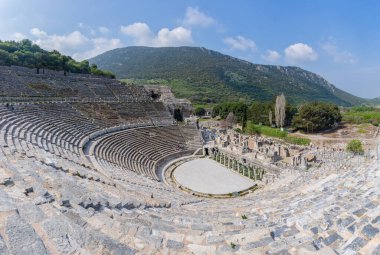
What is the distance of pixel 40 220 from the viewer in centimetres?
429

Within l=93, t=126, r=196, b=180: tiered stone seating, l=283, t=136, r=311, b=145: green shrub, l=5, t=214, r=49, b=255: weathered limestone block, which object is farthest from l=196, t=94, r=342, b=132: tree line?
l=5, t=214, r=49, b=255: weathered limestone block

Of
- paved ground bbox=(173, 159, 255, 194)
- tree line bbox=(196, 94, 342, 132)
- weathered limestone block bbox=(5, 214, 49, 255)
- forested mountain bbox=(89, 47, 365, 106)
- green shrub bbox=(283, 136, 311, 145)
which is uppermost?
forested mountain bbox=(89, 47, 365, 106)

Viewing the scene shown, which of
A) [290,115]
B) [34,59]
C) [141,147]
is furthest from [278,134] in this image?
[34,59]

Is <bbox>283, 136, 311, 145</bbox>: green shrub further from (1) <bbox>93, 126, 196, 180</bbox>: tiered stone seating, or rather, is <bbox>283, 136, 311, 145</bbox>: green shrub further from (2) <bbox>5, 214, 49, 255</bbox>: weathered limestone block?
(2) <bbox>5, 214, 49, 255</bbox>: weathered limestone block

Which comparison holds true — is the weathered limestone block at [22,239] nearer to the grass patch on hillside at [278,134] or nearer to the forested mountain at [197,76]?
the grass patch on hillside at [278,134]

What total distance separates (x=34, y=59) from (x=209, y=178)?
3807 cm

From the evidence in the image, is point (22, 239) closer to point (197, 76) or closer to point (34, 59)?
point (34, 59)

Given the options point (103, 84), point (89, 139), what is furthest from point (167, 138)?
point (103, 84)

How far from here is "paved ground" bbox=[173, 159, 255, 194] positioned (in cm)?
1903

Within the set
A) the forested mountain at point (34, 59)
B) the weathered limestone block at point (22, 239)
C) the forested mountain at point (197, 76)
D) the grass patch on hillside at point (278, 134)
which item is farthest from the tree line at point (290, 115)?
the weathered limestone block at point (22, 239)

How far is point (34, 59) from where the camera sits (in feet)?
135

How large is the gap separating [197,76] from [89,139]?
107m

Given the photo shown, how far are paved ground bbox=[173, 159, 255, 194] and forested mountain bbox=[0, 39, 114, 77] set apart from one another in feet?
93.8

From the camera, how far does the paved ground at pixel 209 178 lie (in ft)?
62.4
